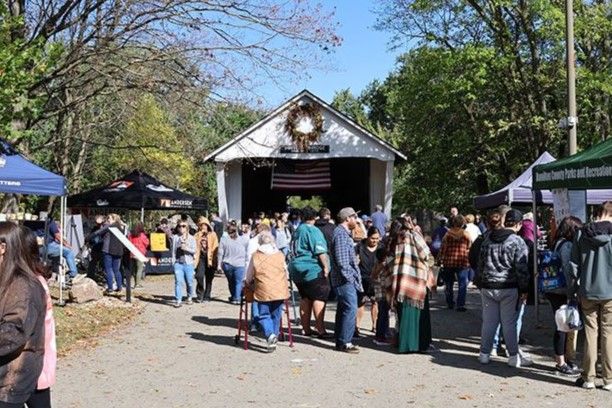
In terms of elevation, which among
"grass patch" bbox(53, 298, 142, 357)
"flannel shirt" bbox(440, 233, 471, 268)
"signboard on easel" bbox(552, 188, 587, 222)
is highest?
"signboard on easel" bbox(552, 188, 587, 222)

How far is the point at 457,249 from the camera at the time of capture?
45.9 ft

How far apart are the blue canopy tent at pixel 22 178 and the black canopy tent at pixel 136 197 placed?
364 inches

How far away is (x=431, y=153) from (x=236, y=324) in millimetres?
23786

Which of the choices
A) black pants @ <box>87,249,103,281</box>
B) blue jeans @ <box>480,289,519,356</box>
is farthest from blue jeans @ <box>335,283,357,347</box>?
black pants @ <box>87,249,103,281</box>

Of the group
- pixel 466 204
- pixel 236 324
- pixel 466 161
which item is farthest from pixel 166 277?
pixel 466 204

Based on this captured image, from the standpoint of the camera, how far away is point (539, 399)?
7379 mm

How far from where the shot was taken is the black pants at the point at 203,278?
1581 cm

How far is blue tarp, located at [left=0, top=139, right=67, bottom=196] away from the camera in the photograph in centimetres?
1198

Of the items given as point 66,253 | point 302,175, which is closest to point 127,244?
point 66,253

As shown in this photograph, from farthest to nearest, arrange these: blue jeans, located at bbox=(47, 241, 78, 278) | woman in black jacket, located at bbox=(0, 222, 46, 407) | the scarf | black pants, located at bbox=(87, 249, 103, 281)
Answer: black pants, located at bbox=(87, 249, 103, 281)
blue jeans, located at bbox=(47, 241, 78, 278)
the scarf
woman in black jacket, located at bbox=(0, 222, 46, 407)

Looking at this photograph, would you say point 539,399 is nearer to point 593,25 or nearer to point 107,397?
point 107,397

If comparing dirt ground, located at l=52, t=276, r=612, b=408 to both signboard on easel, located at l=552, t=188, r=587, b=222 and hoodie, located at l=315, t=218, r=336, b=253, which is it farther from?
signboard on easel, located at l=552, t=188, r=587, b=222

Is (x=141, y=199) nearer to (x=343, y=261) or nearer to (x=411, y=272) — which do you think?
(x=343, y=261)

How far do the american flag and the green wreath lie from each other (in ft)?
5.26
